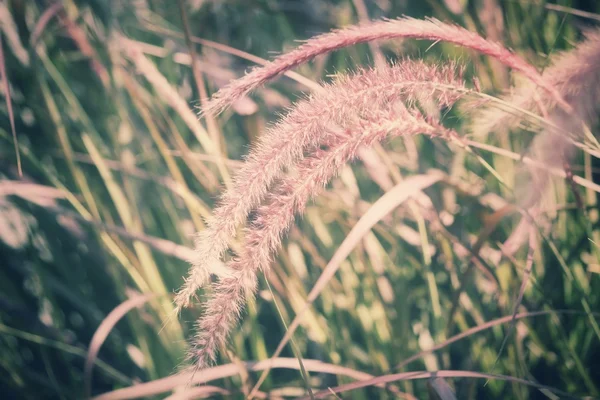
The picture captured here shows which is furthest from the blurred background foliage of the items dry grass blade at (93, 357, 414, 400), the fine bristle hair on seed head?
the fine bristle hair on seed head

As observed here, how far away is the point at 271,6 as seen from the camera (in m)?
1.14

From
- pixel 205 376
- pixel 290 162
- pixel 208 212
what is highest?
pixel 290 162

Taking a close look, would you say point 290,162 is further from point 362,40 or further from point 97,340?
point 97,340

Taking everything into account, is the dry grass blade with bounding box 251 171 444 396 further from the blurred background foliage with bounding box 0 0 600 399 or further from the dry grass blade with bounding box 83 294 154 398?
the dry grass blade with bounding box 83 294 154 398

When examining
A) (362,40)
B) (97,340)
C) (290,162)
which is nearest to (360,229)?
(290,162)

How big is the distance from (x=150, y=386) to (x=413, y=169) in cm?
76

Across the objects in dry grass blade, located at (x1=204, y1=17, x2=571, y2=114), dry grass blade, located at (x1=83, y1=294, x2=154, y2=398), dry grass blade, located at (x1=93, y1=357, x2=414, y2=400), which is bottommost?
dry grass blade, located at (x1=93, y1=357, x2=414, y2=400)

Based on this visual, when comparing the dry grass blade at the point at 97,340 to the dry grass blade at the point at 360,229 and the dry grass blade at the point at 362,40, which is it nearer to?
the dry grass blade at the point at 360,229

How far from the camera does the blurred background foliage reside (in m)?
0.80

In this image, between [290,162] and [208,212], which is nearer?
[290,162]

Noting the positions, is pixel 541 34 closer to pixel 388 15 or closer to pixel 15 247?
pixel 388 15

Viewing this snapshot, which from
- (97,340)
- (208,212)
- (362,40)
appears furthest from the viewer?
(208,212)

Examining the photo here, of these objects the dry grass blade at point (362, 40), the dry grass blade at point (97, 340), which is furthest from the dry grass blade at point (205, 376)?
the dry grass blade at point (362, 40)

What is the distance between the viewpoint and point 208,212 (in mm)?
773
